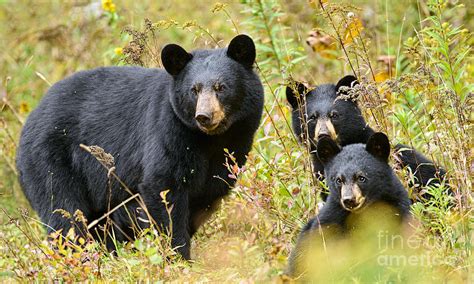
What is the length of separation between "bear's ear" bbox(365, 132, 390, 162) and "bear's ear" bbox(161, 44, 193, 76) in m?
1.61

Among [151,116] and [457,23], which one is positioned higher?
[151,116]

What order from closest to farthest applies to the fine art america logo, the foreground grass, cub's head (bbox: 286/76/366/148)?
the fine art america logo → the foreground grass → cub's head (bbox: 286/76/366/148)

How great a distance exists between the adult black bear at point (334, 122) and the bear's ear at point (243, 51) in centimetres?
38

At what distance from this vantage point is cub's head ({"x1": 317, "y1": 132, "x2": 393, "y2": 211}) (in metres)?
5.03

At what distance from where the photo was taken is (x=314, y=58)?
1060 cm

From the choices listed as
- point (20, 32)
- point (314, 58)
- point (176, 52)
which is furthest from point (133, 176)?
point (20, 32)

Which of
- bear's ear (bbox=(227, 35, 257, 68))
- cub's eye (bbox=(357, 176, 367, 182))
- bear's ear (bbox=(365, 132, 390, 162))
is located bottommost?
cub's eye (bbox=(357, 176, 367, 182))

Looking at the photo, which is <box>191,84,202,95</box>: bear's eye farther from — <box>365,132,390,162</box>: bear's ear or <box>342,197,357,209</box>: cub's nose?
<box>342,197,357,209</box>: cub's nose

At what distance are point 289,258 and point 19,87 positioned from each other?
6447 millimetres

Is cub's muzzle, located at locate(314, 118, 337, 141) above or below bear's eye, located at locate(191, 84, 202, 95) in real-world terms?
below

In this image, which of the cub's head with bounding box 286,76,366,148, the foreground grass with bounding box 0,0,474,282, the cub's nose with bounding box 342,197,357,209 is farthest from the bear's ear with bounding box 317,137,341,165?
the cub's head with bounding box 286,76,366,148

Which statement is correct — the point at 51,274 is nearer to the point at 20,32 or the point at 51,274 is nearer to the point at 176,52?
the point at 176,52

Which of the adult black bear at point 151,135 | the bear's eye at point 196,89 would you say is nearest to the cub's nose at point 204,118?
the adult black bear at point 151,135

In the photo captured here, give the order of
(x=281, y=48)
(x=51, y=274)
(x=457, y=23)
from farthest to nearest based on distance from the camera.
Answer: (x=457, y=23) → (x=281, y=48) → (x=51, y=274)
